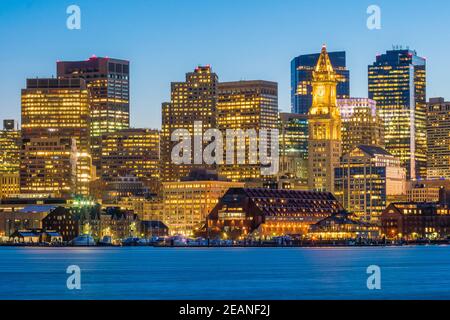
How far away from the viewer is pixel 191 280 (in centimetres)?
9769

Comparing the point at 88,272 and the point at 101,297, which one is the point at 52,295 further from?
the point at 88,272

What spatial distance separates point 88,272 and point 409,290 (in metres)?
36.0

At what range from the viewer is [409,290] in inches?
3332
